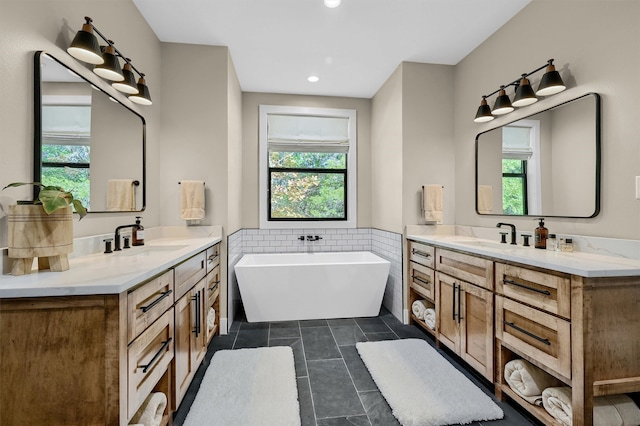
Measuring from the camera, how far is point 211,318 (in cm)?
266

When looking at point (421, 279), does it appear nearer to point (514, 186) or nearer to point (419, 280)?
point (419, 280)

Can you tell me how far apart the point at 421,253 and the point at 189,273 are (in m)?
2.10

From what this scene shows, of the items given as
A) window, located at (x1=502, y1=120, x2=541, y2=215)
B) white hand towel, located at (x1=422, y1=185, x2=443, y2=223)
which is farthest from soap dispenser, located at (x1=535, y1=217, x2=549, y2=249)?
white hand towel, located at (x1=422, y1=185, x2=443, y2=223)

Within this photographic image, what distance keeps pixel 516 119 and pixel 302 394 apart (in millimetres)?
2730

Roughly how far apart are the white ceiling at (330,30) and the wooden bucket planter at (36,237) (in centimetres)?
199

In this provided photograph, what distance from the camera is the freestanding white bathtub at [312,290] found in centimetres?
313

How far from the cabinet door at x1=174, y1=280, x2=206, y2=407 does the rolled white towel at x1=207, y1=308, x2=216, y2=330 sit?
23 centimetres

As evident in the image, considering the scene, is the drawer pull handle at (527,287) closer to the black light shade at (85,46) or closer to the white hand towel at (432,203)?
the white hand towel at (432,203)

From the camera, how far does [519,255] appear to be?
1.78 meters

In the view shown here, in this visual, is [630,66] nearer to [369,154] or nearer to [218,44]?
[369,154]

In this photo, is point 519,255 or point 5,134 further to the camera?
point 519,255

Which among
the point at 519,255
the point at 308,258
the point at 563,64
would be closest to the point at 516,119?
the point at 563,64

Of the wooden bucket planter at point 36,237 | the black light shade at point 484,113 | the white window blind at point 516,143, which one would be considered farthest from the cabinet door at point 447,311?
the wooden bucket planter at point 36,237

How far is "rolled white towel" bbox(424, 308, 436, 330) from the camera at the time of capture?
9.03 ft
